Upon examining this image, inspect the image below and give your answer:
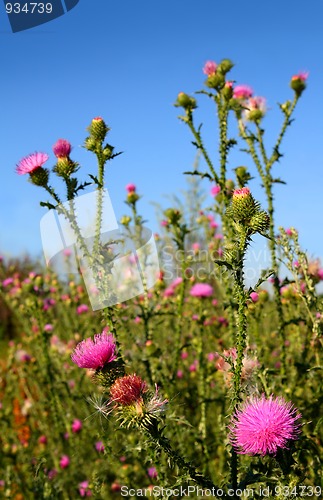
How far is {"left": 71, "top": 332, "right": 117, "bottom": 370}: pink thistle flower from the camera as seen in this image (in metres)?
1.93

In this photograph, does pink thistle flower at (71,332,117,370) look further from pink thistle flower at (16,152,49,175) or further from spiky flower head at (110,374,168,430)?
pink thistle flower at (16,152,49,175)

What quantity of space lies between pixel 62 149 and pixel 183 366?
3336 mm

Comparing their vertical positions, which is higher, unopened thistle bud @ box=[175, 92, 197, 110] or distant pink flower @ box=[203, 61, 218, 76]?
distant pink flower @ box=[203, 61, 218, 76]

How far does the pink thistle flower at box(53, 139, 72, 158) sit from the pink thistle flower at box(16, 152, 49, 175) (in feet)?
0.60

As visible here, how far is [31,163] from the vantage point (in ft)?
9.34

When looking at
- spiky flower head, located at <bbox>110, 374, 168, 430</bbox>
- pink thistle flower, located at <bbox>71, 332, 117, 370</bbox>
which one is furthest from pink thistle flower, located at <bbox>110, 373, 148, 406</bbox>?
pink thistle flower, located at <bbox>71, 332, 117, 370</bbox>

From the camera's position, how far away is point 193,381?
5188 millimetres

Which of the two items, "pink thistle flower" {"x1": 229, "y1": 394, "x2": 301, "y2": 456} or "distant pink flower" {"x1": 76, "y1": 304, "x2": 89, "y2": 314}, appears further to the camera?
"distant pink flower" {"x1": 76, "y1": 304, "x2": 89, "y2": 314}

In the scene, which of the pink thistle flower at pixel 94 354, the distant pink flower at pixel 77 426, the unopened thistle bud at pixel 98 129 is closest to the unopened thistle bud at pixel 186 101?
the unopened thistle bud at pixel 98 129

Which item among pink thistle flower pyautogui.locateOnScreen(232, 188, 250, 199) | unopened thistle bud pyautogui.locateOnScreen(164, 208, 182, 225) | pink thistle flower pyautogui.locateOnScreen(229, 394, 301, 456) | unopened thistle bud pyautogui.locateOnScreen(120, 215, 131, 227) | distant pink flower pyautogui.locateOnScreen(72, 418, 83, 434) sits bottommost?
pink thistle flower pyautogui.locateOnScreen(229, 394, 301, 456)

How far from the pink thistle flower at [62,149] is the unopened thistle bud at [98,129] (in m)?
0.14

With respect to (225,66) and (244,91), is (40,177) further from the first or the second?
(244,91)

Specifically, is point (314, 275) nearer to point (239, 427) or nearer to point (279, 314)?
point (279, 314)

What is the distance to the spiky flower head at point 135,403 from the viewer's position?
1751 millimetres
